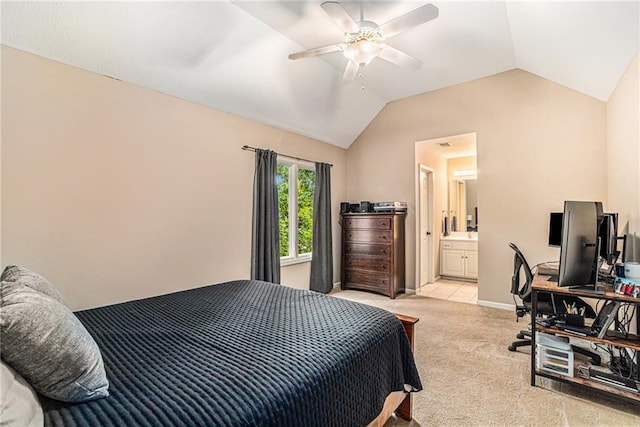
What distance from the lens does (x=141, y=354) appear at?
128cm

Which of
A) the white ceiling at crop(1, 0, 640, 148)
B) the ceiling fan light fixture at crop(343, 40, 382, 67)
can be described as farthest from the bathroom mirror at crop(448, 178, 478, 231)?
the ceiling fan light fixture at crop(343, 40, 382, 67)

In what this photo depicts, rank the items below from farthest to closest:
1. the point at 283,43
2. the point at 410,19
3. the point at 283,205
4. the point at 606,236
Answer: the point at 283,205
the point at 283,43
the point at 606,236
the point at 410,19

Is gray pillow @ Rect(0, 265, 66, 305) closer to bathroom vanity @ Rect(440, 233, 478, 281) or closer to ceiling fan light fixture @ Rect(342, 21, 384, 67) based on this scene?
Result: ceiling fan light fixture @ Rect(342, 21, 384, 67)

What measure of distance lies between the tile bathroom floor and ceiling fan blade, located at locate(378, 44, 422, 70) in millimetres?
3228

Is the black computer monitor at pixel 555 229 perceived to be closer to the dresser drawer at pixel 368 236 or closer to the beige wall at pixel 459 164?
the dresser drawer at pixel 368 236

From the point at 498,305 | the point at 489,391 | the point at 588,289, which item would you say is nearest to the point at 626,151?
the point at 588,289

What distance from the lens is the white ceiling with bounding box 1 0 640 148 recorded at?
211 centimetres

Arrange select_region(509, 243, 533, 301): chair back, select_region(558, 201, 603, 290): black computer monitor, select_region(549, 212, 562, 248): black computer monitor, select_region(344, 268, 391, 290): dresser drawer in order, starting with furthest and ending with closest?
select_region(344, 268, 391, 290): dresser drawer < select_region(549, 212, 562, 248): black computer monitor < select_region(509, 243, 533, 301): chair back < select_region(558, 201, 603, 290): black computer monitor

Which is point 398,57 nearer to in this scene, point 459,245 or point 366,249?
point 366,249

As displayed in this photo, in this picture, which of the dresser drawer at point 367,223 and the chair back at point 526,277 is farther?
the dresser drawer at point 367,223

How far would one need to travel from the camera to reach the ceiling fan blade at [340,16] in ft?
6.32

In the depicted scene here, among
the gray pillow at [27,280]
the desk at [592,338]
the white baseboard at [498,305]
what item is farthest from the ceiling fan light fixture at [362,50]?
the white baseboard at [498,305]

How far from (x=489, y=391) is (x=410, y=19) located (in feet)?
8.64

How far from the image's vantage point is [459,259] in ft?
18.1
